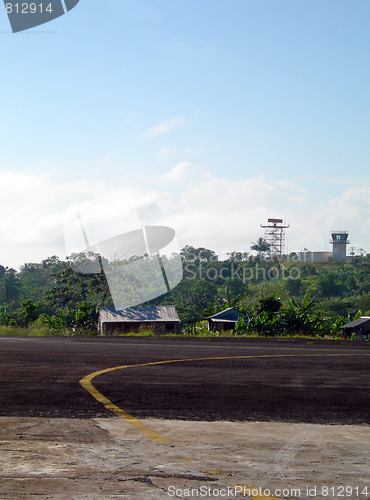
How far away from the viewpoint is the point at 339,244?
5694 inches

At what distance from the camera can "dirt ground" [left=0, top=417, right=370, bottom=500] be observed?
4.82 meters

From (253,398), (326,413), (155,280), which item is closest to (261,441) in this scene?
(326,413)

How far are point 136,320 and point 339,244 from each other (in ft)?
358

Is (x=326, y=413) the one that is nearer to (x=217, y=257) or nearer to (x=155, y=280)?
(x=155, y=280)

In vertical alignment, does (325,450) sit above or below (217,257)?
below

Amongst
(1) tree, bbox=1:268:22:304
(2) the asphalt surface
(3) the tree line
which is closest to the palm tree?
(3) the tree line

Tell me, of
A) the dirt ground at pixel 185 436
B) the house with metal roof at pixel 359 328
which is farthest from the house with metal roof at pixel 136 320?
the dirt ground at pixel 185 436

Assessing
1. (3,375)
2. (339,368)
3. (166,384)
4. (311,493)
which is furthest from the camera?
(339,368)

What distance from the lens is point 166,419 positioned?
787 centimetres

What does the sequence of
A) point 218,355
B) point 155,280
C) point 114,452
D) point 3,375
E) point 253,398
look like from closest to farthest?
point 114,452 < point 253,398 < point 3,375 < point 218,355 < point 155,280

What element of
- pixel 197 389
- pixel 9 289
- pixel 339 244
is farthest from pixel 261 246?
pixel 197 389

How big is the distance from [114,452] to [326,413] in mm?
3987

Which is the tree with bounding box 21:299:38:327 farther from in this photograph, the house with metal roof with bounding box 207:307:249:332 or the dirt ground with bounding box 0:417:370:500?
the dirt ground with bounding box 0:417:370:500

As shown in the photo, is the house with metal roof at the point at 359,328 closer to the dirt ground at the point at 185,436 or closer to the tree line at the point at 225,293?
the tree line at the point at 225,293
